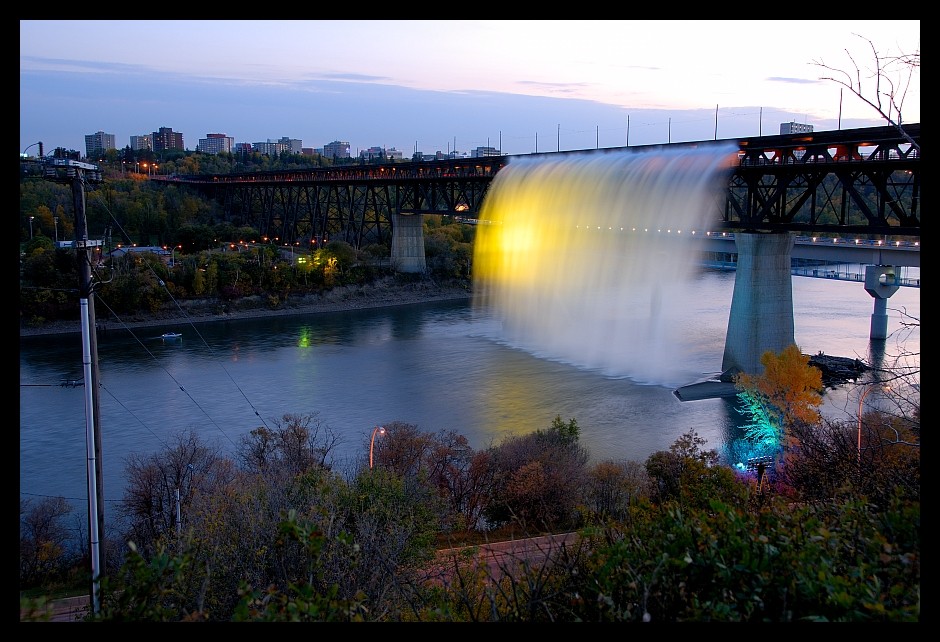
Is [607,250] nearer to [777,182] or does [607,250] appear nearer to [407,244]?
[777,182]

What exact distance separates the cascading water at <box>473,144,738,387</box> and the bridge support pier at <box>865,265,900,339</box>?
466 centimetres

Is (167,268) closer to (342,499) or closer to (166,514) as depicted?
(166,514)

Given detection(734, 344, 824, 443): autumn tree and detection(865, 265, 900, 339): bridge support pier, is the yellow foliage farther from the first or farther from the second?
detection(865, 265, 900, 339): bridge support pier

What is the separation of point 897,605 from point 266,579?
134 inches

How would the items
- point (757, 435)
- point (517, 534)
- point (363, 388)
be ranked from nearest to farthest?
point (517, 534) → point (757, 435) → point (363, 388)

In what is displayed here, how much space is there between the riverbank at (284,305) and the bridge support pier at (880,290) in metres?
16.2

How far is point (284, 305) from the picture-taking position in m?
30.0

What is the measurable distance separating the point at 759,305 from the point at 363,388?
28.0ft

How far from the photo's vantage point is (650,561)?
2.32m

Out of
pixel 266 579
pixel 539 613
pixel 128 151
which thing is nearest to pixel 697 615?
pixel 539 613

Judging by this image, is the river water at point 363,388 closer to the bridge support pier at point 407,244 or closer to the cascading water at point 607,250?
the cascading water at point 607,250

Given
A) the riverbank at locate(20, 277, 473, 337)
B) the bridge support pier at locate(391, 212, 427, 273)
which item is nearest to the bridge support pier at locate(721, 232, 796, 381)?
the riverbank at locate(20, 277, 473, 337)

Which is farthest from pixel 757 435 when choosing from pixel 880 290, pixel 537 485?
pixel 880 290

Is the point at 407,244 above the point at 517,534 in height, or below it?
above
